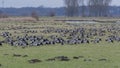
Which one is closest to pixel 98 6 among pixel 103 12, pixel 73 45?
pixel 103 12

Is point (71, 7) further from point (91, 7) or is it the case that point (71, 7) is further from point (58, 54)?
point (58, 54)

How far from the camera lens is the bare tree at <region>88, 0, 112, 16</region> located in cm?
16741

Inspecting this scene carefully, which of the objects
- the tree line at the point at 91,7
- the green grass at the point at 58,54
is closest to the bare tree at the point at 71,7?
the tree line at the point at 91,7

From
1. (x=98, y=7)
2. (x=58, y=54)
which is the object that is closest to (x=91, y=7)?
(x=98, y=7)

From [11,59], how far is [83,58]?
10.5 feet

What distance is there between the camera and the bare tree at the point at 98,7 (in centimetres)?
16741

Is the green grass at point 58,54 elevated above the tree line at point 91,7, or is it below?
above

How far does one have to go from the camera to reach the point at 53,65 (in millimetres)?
15133

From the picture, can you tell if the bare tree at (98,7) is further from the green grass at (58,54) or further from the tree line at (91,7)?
the green grass at (58,54)

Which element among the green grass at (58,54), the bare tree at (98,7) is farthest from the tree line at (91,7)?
the green grass at (58,54)

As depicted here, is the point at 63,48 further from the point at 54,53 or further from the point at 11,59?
the point at 11,59

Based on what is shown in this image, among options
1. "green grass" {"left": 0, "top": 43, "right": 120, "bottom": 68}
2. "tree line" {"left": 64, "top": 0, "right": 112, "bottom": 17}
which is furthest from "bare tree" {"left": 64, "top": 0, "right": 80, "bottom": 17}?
"green grass" {"left": 0, "top": 43, "right": 120, "bottom": 68}

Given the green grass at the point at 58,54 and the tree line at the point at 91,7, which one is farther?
the tree line at the point at 91,7

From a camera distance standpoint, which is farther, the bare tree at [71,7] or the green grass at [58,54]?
the bare tree at [71,7]
